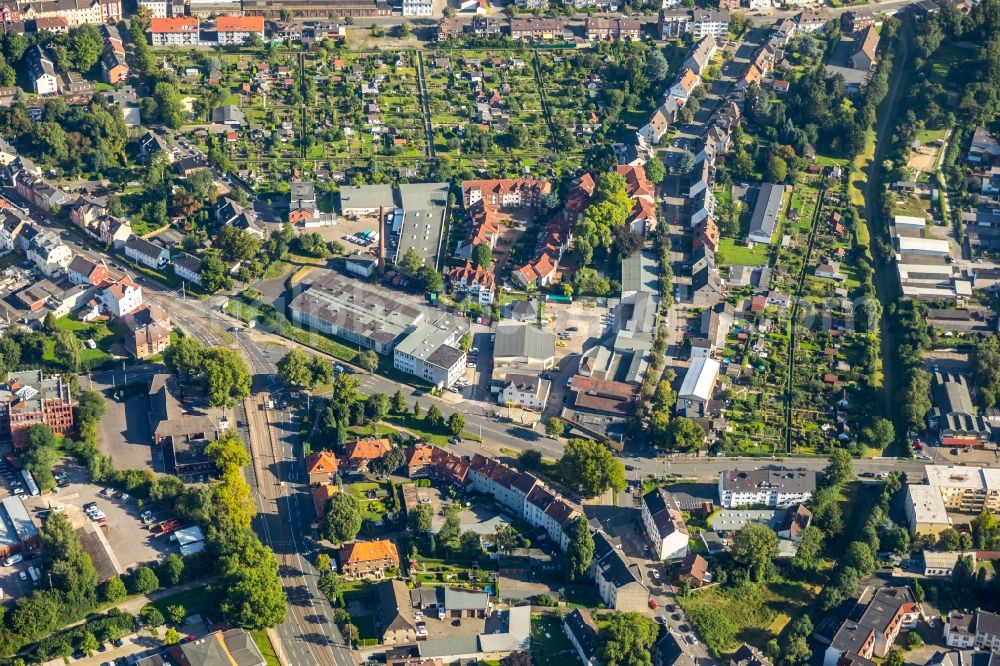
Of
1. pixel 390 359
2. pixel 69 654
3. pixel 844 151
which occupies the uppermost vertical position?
pixel 844 151

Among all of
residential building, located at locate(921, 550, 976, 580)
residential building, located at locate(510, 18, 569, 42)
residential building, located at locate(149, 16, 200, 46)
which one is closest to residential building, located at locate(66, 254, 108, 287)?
residential building, located at locate(149, 16, 200, 46)

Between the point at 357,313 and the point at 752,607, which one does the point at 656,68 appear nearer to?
the point at 357,313

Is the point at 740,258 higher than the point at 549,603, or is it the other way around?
the point at 740,258

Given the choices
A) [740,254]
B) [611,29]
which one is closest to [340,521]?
[740,254]

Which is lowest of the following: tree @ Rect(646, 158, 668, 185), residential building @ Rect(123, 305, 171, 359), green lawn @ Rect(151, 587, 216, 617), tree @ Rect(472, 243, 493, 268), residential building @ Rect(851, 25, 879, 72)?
green lawn @ Rect(151, 587, 216, 617)

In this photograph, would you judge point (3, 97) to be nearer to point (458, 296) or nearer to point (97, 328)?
point (97, 328)

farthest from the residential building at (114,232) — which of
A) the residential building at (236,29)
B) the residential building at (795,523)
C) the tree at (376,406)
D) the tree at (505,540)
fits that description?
the residential building at (795,523)

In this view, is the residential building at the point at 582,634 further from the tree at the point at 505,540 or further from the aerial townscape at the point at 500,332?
the tree at the point at 505,540

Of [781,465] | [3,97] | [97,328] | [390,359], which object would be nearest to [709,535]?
[781,465]

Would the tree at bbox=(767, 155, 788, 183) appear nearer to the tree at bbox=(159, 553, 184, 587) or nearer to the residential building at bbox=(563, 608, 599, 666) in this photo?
the residential building at bbox=(563, 608, 599, 666)
